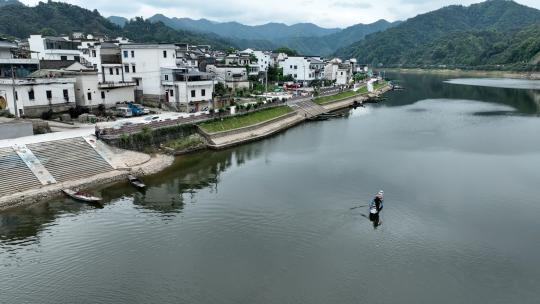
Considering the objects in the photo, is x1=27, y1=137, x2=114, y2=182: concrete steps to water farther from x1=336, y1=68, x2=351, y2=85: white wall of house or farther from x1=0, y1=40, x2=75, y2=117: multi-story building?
x1=336, y1=68, x2=351, y2=85: white wall of house

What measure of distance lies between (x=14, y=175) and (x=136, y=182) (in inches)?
320

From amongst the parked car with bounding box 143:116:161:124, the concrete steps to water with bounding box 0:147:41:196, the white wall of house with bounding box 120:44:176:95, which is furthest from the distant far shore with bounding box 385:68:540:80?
the concrete steps to water with bounding box 0:147:41:196

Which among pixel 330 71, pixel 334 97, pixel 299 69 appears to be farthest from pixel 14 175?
pixel 330 71

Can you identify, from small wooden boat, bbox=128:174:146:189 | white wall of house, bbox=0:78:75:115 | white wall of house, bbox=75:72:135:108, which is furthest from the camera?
white wall of house, bbox=75:72:135:108

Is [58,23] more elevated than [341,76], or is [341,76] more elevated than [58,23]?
[58,23]

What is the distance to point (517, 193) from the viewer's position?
1136 inches

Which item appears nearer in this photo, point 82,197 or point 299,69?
point 82,197

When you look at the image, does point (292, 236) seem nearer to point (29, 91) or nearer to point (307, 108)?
point (29, 91)

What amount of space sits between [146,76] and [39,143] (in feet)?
65.3

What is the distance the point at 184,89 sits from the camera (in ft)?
151

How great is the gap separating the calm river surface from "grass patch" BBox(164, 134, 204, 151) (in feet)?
6.84

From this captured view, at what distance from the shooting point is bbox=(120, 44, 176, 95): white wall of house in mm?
47406

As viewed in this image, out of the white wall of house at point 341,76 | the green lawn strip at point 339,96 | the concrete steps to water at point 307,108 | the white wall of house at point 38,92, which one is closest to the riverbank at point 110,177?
the white wall of house at point 38,92

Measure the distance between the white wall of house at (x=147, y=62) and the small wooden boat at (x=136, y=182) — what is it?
19.9 meters
